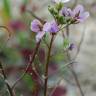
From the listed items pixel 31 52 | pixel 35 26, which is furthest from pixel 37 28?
pixel 31 52

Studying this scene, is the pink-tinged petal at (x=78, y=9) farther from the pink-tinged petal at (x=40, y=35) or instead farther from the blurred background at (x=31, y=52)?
the blurred background at (x=31, y=52)

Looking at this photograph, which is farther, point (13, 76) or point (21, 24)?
point (21, 24)

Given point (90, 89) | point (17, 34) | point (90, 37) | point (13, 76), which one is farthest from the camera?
point (90, 37)

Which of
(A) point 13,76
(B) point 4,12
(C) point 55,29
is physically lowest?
(A) point 13,76

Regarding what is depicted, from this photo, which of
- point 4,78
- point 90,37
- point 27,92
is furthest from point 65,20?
point 90,37

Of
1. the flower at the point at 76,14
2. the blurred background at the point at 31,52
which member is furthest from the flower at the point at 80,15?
the blurred background at the point at 31,52

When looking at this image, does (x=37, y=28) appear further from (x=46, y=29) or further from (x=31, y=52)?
(x=31, y=52)

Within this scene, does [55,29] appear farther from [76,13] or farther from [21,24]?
[21,24]

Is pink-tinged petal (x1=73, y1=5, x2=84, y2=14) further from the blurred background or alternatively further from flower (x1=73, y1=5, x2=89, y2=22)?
the blurred background
